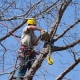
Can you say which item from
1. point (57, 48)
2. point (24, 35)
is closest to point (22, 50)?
point (24, 35)

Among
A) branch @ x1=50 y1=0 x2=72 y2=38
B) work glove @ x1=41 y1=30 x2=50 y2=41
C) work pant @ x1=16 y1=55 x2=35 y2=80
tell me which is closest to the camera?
work glove @ x1=41 y1=30 x2=50 y2=41

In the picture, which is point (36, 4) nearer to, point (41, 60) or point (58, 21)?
point (58, 21)

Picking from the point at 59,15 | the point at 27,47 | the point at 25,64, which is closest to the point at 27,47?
the point at 27,47

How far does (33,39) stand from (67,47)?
0.66 metres

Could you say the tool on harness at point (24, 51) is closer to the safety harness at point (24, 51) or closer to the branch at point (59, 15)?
the safety harness at point (24, 51)

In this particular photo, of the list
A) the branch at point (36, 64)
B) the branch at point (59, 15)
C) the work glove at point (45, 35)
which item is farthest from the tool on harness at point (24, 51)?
the branch at point (59, 15)

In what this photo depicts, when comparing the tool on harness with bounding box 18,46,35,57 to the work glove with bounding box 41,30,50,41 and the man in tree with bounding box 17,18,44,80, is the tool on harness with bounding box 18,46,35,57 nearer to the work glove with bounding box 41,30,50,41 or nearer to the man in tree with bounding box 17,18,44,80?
the man in tree with bounding box 17,18,44,80

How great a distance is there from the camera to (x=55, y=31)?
495cm

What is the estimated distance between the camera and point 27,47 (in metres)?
4.97

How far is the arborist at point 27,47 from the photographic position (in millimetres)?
4902

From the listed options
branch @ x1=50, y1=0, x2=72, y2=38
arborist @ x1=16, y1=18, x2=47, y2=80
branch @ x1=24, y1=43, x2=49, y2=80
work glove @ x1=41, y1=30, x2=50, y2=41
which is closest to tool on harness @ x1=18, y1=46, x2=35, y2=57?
arborist @ x1=16, y1=18, x2=47, y2=80

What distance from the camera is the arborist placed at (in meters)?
4.90

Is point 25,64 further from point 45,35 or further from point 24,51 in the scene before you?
point 45,35

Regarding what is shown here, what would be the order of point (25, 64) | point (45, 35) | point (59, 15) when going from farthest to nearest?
1. point (59, 15)
2. point (25, 64)
3. point (45, 35)
